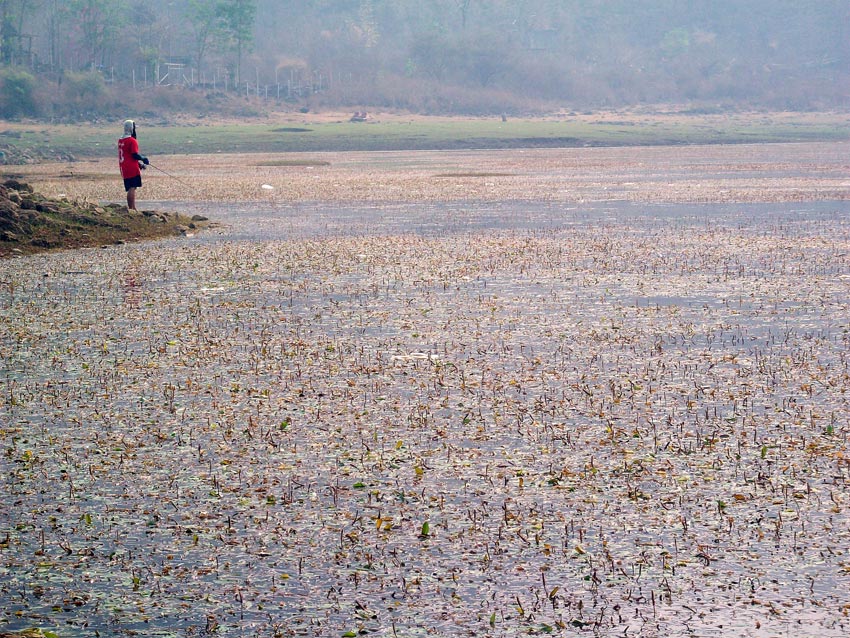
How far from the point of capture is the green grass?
66.6 metres

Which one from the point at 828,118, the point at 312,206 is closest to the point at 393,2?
the point at 828,118

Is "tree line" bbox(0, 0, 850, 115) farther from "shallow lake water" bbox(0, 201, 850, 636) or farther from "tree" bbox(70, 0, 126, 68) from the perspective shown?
"shallow lake water" bbox(0, 201, 850, 636)

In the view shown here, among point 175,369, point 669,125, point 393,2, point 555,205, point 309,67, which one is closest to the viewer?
point 175,369

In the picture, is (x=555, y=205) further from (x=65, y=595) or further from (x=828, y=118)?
(x=828, y=118)

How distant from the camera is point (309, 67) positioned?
118812 mm

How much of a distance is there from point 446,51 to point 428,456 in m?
122

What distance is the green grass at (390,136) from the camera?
66625mm

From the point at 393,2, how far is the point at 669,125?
68618mm

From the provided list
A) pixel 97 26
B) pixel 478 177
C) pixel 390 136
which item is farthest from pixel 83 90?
pixel 478 177

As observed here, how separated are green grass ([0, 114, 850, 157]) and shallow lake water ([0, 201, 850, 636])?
5218cm

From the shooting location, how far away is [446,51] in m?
126

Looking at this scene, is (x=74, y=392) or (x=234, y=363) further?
(x=234, y=363)

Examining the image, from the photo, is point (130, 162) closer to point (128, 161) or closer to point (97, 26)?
point (128, 161)

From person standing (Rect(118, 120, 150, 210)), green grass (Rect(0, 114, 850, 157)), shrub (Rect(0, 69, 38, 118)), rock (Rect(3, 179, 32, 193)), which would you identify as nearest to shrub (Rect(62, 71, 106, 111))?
shrub (Rect(0, 69, 38, 118))
